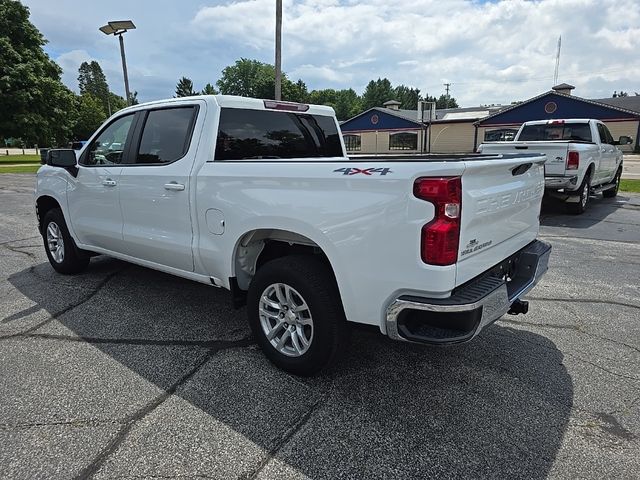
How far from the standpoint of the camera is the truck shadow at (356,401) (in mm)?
2414

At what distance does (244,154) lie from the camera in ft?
12.8

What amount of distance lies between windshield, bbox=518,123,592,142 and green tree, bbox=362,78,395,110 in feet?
367

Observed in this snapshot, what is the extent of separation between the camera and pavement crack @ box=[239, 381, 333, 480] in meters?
2.32

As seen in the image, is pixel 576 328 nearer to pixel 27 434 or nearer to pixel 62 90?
pixel 27 434

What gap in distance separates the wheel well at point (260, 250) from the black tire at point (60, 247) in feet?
9.43

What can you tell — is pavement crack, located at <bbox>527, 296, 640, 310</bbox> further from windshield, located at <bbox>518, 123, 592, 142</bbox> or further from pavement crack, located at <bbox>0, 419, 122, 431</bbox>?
windshield, located at <bbox>518, 123, 592, 142</bbox>

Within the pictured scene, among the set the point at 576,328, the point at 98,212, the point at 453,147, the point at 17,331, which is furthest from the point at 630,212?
the point at 453,147

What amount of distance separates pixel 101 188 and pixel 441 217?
11.7 ft

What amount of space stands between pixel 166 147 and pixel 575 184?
833cm

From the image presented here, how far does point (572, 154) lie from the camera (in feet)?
29.5

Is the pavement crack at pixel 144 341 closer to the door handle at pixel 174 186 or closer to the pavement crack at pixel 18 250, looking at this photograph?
the door handle at pixel 174 186

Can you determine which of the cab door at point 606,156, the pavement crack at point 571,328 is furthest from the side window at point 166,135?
the cab door at point 606,156

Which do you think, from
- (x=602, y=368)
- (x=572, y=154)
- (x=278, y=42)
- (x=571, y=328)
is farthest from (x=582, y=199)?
(x=278, y=42)

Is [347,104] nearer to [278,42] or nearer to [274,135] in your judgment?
[278,42]
